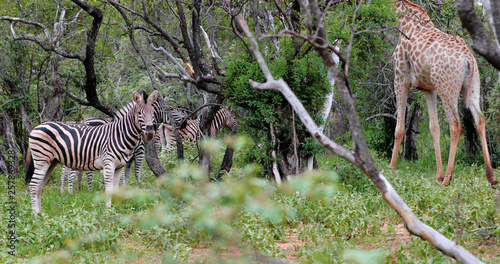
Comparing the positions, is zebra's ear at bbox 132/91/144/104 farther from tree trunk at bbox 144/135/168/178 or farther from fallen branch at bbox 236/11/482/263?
fallen branch at bbox 236/11/482/263

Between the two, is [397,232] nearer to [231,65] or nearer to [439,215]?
[439,215]

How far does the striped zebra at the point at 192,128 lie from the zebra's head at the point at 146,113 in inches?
195

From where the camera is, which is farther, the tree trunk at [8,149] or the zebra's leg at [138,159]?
the tree trunk at [8,149]

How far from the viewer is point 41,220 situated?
608 cm

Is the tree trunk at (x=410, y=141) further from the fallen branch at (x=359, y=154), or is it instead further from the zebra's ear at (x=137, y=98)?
the fallen branch at (x=359, y=154)

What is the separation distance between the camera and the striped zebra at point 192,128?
13.4 m

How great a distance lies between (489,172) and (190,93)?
9.62 m

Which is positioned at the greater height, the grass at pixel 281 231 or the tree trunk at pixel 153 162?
the tree trunk at pixel 153 162

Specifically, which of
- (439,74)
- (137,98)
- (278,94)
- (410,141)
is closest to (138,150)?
(137,98)

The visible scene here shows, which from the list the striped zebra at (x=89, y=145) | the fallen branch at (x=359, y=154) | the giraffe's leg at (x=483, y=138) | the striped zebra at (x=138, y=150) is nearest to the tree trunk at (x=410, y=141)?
the giraffe's leg at (x=483, y=138)

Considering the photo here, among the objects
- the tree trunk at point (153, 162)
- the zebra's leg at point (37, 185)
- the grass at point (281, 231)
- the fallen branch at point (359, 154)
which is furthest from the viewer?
the tree trunk at point (153, 162)

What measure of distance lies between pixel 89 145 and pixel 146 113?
3.62 feet

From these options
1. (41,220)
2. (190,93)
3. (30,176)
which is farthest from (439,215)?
(190,93)

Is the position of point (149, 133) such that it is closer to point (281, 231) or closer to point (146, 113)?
point (146, 113)
